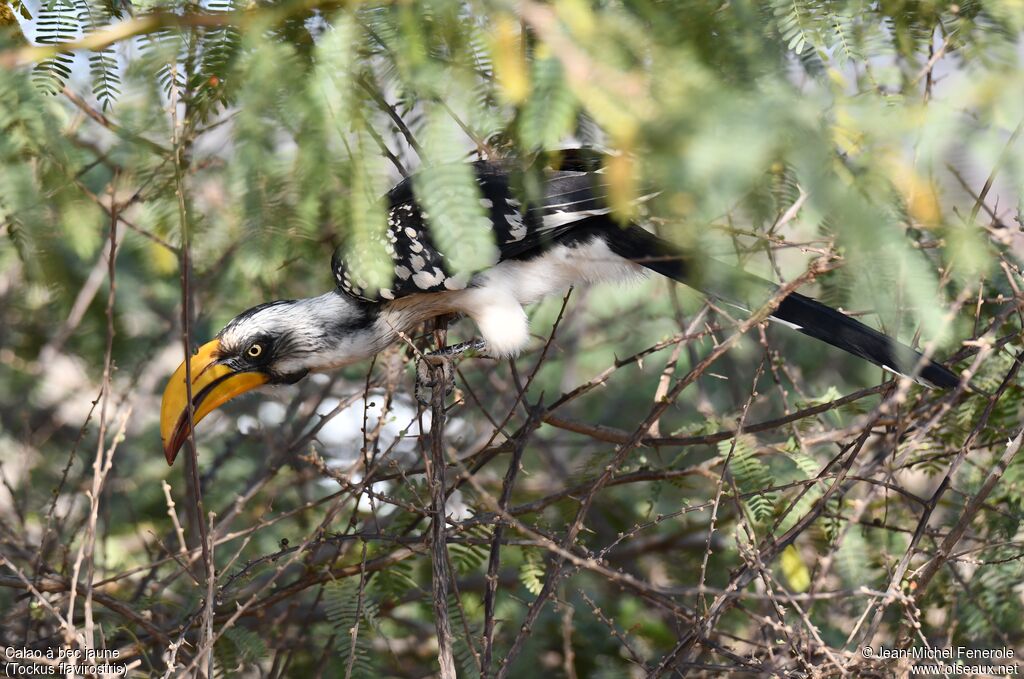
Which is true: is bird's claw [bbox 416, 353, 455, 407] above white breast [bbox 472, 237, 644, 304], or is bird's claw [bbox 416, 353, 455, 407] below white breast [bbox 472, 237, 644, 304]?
below

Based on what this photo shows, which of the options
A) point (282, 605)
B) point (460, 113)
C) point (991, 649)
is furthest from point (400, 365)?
point (991, 649)

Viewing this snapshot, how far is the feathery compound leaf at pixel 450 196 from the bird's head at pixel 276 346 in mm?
1667

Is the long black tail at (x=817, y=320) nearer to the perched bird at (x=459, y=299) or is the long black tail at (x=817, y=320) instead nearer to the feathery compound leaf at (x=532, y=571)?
the perched bird at (x=459, y=299)

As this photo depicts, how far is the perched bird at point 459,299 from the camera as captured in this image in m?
2.99

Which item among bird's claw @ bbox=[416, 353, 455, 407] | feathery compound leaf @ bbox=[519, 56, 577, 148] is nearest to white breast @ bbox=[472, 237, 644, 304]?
bird's claw @ bbox=[416, 353, 455, 407]

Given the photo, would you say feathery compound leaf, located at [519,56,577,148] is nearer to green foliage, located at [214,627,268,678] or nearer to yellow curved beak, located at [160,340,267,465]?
yellow curved beak, located at [160,340,267,465]

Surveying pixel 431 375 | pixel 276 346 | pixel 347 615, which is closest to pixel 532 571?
pixel 347 615

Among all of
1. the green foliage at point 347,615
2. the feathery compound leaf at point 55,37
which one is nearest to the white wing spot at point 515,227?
the green foliage at point 347,615

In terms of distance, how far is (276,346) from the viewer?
11.5 ft

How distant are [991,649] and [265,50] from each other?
2860 millimetres

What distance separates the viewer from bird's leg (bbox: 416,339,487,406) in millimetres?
3197

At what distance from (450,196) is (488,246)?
0.39 ft

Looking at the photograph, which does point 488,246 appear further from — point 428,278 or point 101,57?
point 428,278

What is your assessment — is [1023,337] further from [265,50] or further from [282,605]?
[282,605]
